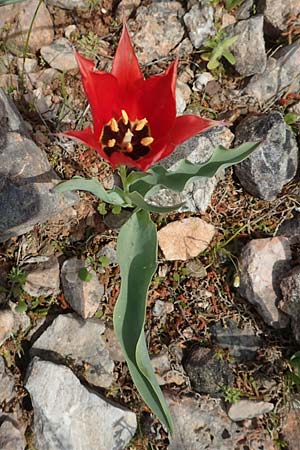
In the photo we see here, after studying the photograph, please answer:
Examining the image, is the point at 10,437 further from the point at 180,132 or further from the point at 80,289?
the point at 180,132

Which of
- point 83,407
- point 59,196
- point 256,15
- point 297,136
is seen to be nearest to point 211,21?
point 256,15

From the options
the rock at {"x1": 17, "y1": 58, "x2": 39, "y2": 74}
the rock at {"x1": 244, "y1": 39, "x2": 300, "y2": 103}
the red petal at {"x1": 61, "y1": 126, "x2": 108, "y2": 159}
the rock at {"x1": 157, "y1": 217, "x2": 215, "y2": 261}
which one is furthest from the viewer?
the rock at {"x1": 244, "y1": 39, "x2": 300, "y2": 103}

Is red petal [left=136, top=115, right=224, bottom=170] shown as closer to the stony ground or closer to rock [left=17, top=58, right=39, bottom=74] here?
the stony ground

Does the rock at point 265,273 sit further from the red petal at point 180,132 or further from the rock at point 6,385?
the rock at point 6,385

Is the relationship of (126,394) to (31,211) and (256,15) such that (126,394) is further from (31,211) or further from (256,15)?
(256,15)

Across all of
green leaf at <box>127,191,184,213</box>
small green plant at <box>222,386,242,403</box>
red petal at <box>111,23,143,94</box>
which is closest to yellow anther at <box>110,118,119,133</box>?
red petal at <box>111,23,143,94</box>
